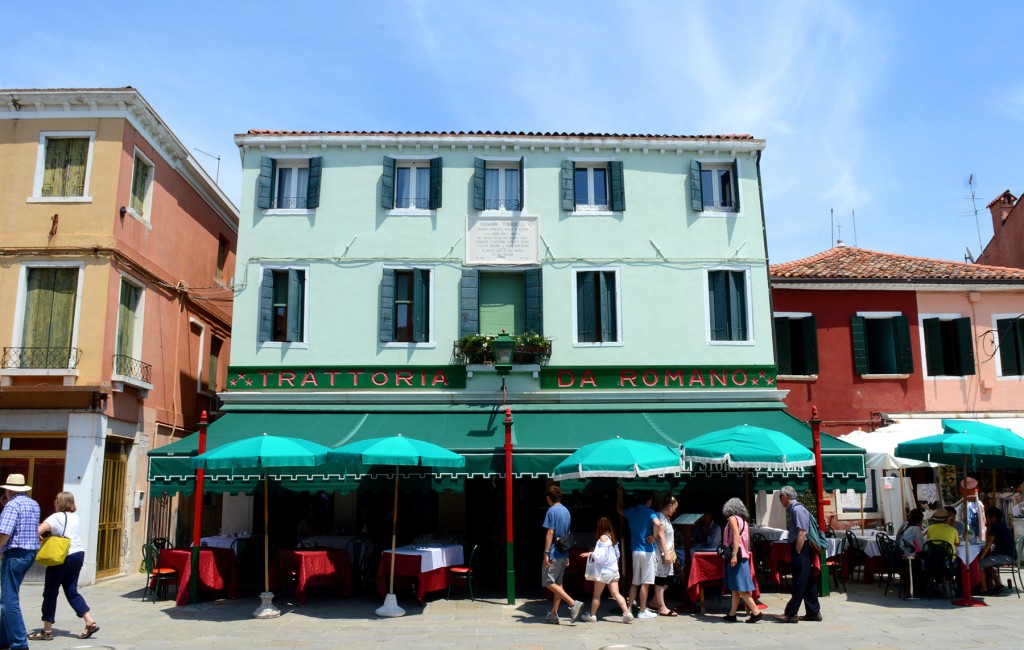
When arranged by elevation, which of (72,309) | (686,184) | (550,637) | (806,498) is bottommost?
(550,637)

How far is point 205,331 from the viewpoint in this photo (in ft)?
68.3

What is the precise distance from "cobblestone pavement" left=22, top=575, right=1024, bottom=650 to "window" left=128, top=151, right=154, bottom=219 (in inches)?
317

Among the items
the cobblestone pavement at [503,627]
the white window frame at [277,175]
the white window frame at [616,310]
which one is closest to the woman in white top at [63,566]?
the cobblestone pavement at [503,627]

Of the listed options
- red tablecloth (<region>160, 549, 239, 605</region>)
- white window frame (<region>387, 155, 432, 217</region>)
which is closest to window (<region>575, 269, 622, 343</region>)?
white window frame (<region>387, 155, 432, 217</region>)

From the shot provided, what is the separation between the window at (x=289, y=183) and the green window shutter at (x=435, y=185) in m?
2.30

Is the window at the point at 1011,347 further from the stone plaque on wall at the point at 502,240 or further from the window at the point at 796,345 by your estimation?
the stone plaque on wall at the point at 502,240

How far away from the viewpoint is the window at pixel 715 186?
682 inches

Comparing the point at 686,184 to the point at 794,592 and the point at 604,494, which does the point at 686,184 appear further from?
the point at 794,592

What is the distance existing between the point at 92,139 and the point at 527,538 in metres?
11.6

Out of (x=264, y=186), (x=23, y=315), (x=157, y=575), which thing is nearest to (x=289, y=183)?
(x=264, y=186)

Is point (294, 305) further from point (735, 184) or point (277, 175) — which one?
point (735, 184)

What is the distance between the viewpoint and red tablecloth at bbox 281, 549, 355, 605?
12.5 meters

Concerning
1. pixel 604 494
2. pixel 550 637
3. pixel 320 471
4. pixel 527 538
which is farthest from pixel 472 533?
pixel 550 637

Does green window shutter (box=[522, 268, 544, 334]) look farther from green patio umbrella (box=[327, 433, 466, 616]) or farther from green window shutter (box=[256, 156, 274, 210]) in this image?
green window shutter (box=[256, 156, 274, 210])
